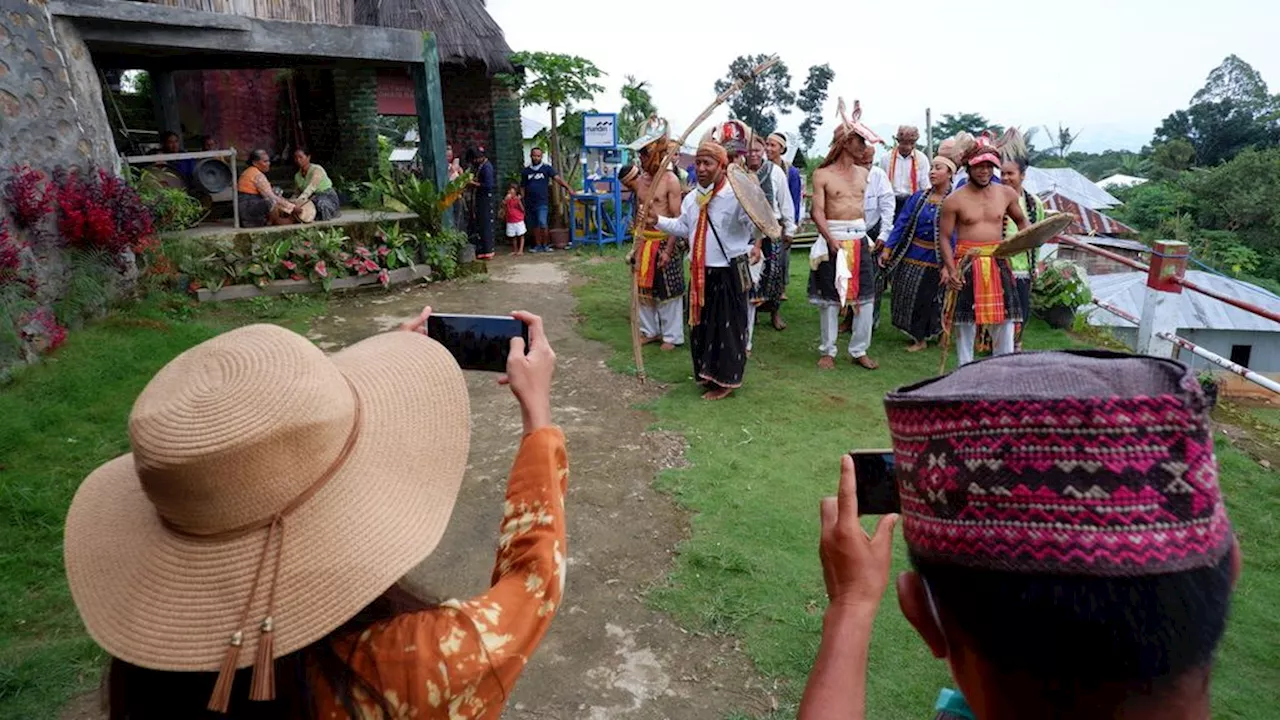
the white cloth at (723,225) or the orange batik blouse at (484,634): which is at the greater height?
the white cloth at (723,225)

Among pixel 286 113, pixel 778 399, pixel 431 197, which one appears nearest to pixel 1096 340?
pixel 778 399

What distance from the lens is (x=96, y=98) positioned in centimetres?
723

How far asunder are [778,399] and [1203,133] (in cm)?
4274

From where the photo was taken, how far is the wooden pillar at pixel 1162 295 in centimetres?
527

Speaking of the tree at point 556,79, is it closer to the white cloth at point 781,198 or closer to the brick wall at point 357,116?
the brick wall at point 357,116

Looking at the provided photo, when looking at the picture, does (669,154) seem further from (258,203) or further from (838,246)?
(258,203)

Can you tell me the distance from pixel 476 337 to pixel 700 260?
393cm

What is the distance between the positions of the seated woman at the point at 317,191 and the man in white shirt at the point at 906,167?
248 inches

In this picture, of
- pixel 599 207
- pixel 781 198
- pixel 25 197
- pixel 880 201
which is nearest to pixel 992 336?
pixel 880 201

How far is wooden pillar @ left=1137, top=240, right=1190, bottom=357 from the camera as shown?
5.27m

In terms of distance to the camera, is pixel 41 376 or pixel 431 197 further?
pixel 431 197

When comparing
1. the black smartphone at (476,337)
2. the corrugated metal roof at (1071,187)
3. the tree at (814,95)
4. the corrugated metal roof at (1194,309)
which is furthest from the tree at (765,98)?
the black smartphone at (476,337)

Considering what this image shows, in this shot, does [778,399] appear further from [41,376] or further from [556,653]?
[41,376]

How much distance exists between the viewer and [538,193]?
1270 cm
